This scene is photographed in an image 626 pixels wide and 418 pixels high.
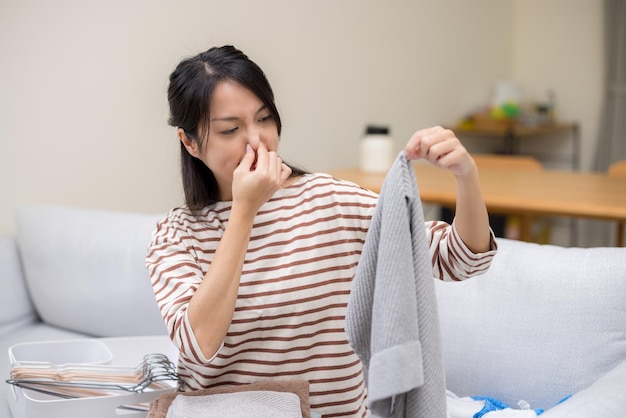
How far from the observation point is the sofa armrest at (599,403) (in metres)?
1.18

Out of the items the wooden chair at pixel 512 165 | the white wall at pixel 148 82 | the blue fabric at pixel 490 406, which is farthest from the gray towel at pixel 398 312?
the wooden chair at pixel 512 165

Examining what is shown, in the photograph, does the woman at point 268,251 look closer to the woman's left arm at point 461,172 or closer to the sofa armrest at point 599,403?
the woman's left arm at point 461,172

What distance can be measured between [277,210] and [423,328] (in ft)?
1.34

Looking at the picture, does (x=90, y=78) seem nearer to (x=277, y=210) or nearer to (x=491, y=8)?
(x=277, y=210)

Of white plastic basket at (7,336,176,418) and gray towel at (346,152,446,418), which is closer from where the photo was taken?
gray towel at (346,152,446,418)

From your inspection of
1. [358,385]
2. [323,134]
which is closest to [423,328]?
[358,385]

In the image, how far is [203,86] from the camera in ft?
4.10

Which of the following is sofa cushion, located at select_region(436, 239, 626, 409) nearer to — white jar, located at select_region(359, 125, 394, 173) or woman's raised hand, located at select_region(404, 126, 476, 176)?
woman's raised hand, located at select_region(404, 126, 476, 176)

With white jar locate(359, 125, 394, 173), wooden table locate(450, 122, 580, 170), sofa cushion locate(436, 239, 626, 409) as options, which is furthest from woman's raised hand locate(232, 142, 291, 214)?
wooden table locate(450, 122, 580, 170)

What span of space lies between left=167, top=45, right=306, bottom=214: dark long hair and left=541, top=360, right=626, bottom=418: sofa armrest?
0.67 m

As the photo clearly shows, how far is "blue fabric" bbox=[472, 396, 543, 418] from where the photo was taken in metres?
1.47

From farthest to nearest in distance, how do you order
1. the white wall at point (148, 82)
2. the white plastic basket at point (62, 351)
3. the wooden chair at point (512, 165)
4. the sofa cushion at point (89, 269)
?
the wooden chair at point (512, 165), the white wall at point (148, 82), the sofa cushion at point (89, 269), the white plastic basket at point (62, 351)

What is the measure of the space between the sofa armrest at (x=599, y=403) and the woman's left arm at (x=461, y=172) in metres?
0.29

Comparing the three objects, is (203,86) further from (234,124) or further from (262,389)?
(262,389)
